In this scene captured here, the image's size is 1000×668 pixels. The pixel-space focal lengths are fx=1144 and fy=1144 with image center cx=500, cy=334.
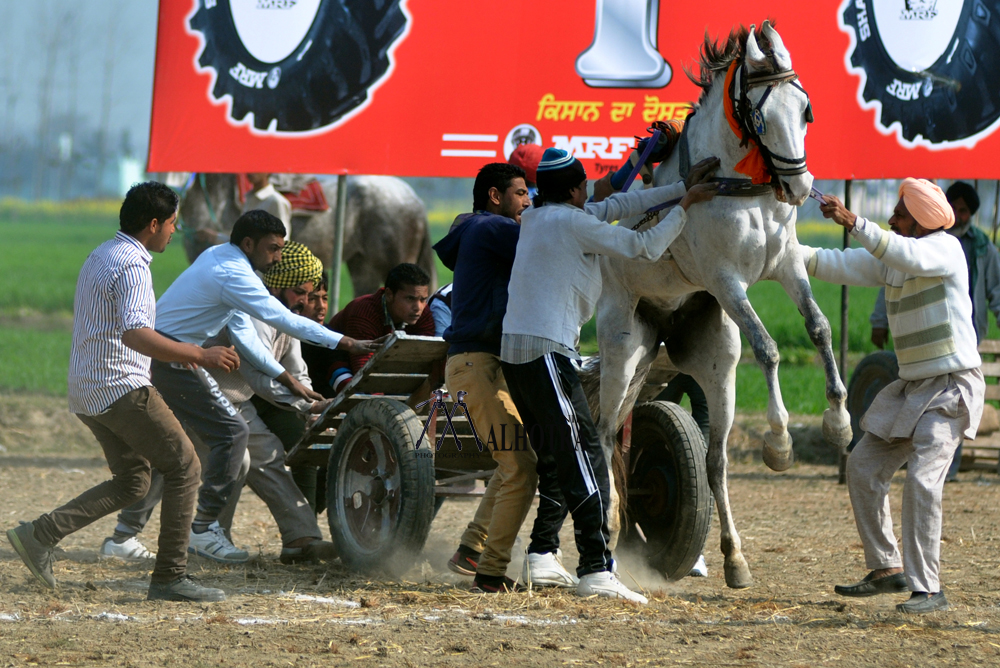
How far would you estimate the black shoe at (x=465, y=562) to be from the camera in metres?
5.27

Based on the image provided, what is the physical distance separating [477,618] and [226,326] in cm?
224

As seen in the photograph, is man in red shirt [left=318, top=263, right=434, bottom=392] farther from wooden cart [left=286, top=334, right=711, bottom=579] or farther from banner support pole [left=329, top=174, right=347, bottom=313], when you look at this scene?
banner support pole [left=329, top=174, right=347, bottom=313]

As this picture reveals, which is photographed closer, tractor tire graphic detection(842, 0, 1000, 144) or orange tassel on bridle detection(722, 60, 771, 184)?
orange tassel on bridle detection(722, 60, 771, 184)

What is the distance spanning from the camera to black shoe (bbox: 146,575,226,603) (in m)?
4.77

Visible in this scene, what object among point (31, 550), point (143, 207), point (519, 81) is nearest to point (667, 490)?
point (143, 207)

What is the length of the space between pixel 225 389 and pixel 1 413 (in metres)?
6.08

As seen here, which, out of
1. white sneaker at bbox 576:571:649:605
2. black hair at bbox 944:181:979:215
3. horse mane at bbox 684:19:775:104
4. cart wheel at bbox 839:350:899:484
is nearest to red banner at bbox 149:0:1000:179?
black hair at bbox 944:181:979:215

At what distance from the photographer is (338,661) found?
3.83 metres

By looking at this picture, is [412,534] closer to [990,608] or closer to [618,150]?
[990,608]

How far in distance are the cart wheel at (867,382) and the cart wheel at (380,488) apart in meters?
4.84

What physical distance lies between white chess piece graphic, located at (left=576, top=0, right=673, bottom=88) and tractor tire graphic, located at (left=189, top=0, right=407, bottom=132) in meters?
1.56

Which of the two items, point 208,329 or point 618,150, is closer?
point 208,329

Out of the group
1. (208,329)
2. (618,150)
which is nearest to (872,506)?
(208,329)

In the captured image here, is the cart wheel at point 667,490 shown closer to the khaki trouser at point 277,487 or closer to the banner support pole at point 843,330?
the khaki trouser at point 277,487
